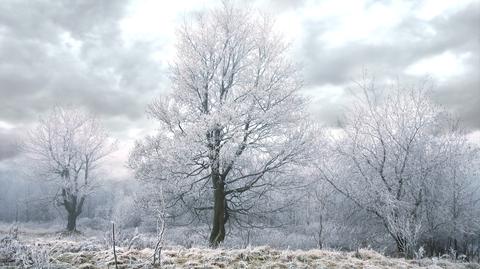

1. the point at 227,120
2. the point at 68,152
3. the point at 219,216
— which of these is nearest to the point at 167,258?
the point at 227,120

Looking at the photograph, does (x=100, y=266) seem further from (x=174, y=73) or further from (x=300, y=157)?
(x=174, y=73)

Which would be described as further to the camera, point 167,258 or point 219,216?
point 219,216

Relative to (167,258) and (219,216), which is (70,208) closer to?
(219,216)

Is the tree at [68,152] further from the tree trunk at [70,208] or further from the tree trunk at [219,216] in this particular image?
the tree trunk at [219,216]

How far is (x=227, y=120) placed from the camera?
14344 mm

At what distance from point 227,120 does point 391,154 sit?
7.69 metres

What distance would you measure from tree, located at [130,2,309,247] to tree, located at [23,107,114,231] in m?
17.0

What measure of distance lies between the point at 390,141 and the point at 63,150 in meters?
25.2

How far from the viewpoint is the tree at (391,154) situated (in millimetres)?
17141

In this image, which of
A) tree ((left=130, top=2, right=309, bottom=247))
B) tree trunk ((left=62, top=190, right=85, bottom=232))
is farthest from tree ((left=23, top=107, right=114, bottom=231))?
tree ((left=130, top=2, right=309, bottom=247))

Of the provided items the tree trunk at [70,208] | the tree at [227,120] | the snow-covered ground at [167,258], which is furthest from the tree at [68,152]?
the snow-covered ground at [167,258]

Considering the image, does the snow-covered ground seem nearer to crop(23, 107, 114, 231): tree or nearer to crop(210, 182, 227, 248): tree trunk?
crop(210, 182, 227, 248): tree trunk

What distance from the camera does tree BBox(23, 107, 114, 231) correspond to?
32375mm

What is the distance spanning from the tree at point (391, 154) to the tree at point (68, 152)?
22384 mm
